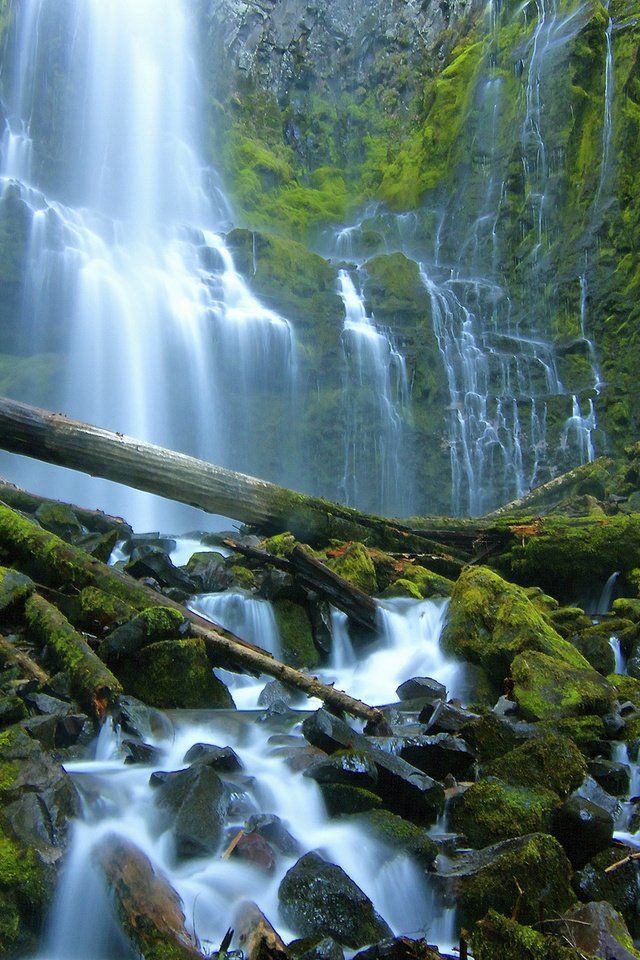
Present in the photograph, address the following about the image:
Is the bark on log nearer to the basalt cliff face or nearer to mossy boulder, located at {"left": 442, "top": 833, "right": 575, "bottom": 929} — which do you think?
mossy boulder, located at {"left": 442, "top": 833, "right": 575, "bottom": 929}

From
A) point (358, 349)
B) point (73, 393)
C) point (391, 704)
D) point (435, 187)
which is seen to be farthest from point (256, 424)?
point (391, 704)

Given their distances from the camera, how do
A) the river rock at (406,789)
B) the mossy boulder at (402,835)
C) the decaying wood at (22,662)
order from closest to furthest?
the mossy boulder at (402,835) → the river rock at (406,789) → the decaying wood at (22,662)

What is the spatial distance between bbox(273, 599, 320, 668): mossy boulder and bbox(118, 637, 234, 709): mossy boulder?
189cm

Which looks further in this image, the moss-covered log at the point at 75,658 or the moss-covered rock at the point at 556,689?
→ the moss-covered rock at the point at 556,689

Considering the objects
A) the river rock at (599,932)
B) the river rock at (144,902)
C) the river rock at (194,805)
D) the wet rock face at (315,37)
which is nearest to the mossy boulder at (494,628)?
the river rock at (194,805)

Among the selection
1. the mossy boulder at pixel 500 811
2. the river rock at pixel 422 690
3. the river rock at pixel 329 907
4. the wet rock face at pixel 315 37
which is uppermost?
the wet rock face at pixel 315 37

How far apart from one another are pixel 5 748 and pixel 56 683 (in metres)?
1.09

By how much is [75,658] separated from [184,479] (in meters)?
3.20

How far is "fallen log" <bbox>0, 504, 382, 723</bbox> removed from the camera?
534cm

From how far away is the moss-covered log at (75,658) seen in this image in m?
4.38

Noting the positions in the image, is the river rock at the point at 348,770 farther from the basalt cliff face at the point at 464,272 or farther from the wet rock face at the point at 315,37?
the wet rock face at the point at 315,37

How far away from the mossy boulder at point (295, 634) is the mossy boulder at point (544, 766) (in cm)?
311

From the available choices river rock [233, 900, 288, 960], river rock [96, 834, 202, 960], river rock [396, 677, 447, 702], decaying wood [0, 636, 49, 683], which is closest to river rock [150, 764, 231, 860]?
river rock [96, 834, 202, 960]

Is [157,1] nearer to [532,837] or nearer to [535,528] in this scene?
[535,528]
